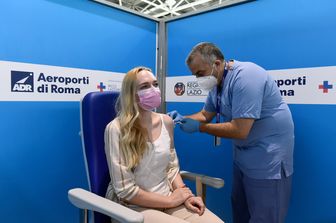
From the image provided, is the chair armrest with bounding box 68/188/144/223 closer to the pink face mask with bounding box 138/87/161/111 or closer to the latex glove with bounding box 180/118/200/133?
the pink face mask with bounding box 138/87/161/111

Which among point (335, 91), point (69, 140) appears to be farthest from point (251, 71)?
point (69, 140)

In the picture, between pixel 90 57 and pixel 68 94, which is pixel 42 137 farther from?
pixel 90 57

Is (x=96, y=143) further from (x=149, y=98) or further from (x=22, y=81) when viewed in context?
(x=22, y=81)

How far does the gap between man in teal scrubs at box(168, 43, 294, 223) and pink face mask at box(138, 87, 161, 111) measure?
0.30 meters

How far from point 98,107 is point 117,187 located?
0.41m

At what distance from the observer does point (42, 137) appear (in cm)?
171

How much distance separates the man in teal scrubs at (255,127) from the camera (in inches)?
59.9

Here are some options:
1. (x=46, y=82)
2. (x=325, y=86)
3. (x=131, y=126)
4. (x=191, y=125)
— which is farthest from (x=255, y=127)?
(x=46, y=82)

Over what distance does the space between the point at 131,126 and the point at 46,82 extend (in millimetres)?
662

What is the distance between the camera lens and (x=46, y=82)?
5.60 ft

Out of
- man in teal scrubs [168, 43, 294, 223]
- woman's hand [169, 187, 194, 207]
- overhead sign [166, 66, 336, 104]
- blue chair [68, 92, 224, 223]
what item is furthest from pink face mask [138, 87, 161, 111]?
overhead sign [166, 66, 336, 104]

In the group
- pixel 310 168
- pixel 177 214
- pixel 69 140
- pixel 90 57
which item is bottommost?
pixel 177 214

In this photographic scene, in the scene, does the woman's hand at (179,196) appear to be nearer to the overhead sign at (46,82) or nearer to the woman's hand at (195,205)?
the woman's hand at (195,205)

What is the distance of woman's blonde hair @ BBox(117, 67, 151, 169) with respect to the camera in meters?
1.34
